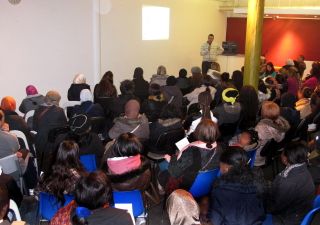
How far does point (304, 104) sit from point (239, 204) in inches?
141

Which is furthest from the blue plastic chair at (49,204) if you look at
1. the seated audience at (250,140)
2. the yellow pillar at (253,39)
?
the yellow pillar at (253,39)

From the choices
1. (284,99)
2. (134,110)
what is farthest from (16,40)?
(284,99)

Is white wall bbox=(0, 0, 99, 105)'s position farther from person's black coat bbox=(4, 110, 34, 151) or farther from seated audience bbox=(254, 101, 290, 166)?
seated audience bbox=(254, 101, 290, 166)

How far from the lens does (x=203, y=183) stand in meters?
3.26

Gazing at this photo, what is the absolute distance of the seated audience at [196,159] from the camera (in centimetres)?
317

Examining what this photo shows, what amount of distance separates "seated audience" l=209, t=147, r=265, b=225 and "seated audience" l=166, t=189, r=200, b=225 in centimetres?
27

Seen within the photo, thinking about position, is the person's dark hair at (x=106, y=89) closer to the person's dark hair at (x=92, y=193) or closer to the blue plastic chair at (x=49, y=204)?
the blue plastic chair at (x=49, y=204)

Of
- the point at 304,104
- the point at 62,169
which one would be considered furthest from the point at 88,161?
the point at 304,104

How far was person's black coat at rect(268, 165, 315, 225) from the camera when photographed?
2.92 m

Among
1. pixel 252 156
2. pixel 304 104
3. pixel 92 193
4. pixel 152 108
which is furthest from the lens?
pixel 304 104

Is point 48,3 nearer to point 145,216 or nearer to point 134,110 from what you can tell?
point 134,110

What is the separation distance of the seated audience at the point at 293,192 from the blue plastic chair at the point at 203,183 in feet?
1.73

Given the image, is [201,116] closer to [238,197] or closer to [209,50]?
[238,197]

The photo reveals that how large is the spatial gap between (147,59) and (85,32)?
2266mm
